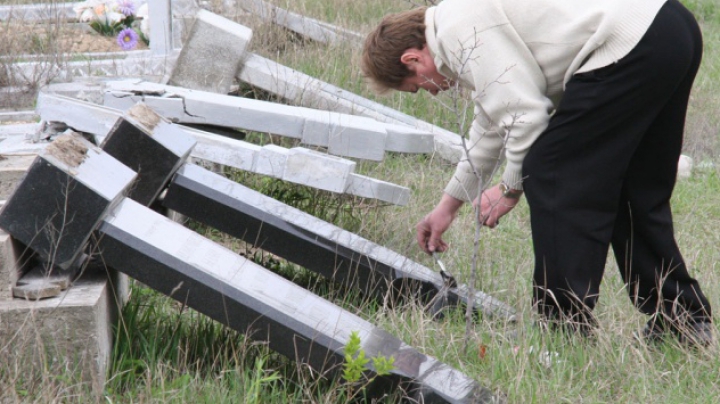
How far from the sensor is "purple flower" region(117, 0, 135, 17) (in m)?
7.62

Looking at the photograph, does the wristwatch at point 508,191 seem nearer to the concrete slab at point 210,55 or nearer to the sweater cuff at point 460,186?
the sweater cuff at point 460,186

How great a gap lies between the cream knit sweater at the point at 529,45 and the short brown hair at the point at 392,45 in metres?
0.18

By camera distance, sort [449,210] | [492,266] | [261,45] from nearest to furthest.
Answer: [449,210], [492,266], [261,45]

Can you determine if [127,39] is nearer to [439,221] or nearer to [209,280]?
[439,221]

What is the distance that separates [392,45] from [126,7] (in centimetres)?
502

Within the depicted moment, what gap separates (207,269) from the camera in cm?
267

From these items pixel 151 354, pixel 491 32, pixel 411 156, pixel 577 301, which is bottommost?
pixel 411 156

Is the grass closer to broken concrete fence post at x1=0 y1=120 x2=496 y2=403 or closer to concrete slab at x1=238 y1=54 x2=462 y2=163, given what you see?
broken concrete fence post at x1=0 y1=120 x2=496 y2=403

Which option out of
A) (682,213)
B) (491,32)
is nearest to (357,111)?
(682,213)

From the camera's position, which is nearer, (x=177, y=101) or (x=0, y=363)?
(x=0, y=363)

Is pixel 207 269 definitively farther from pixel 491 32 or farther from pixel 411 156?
pixel 411 156

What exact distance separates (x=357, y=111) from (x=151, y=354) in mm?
3065

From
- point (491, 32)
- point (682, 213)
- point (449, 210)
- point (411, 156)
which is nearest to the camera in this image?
point (491, 32)

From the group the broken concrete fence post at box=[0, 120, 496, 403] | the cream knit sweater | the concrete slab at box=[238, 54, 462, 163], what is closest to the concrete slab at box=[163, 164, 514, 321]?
the broken concrete fence post at box=[0, 120, 496, 403]
